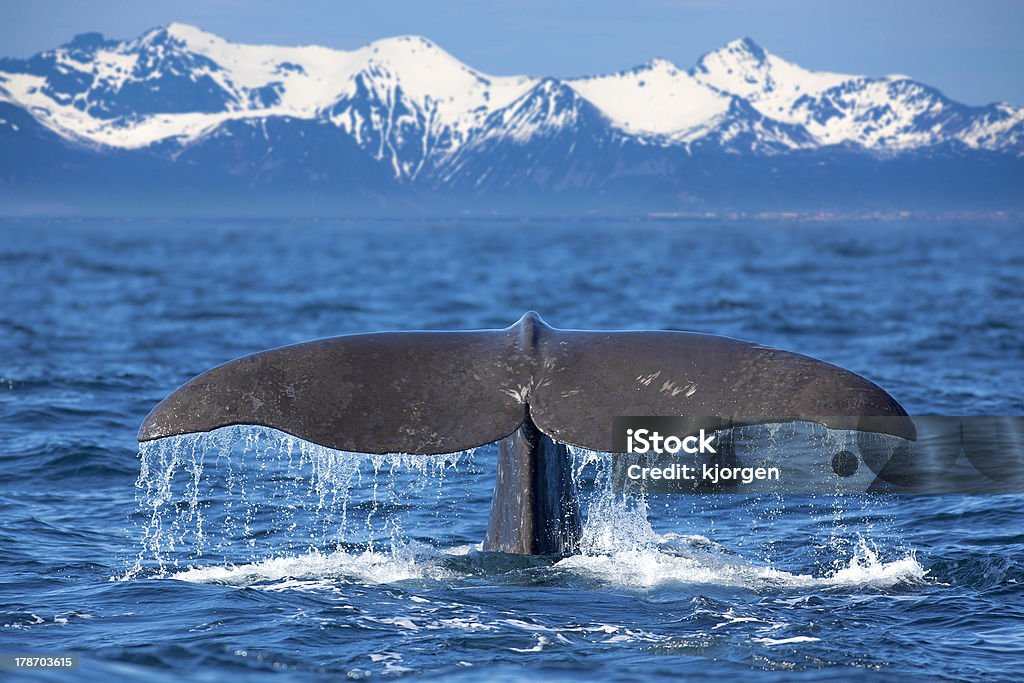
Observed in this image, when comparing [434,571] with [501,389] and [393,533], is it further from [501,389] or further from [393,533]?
[501,389]

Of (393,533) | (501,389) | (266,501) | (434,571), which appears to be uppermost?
(501,389)

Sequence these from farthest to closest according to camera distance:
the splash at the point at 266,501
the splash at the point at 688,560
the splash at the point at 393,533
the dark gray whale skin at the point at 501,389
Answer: the splash at the point at 266,501 → the splash at the point at 393,533 → the splash at the point at 688,560 → the dark gray whale skin at the point at 501,389

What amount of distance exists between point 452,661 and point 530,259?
83216mm

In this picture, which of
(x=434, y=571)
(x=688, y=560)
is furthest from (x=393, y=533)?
(x=688, y=560)

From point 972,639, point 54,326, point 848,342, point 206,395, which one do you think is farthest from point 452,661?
point 54,326

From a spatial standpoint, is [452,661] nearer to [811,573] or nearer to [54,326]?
[811,573]

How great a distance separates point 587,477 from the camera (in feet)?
42.3

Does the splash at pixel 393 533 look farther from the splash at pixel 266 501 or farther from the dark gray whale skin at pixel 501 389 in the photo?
the dark gray whale skin at pixel 501 389

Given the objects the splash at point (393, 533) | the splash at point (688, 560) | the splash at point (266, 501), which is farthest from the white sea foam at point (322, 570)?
the splash at point (688, 560)

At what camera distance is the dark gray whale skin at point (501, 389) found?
6828mm

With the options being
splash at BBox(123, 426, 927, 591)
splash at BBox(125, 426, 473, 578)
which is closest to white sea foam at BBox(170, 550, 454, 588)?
splash at BBox(123, 426, 927, 591)

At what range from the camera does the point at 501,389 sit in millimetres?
7336

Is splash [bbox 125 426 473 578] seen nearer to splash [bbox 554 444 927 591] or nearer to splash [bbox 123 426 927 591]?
splash [bbox 123 426 927 591]

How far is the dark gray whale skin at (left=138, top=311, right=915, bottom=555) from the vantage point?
6.83 m
